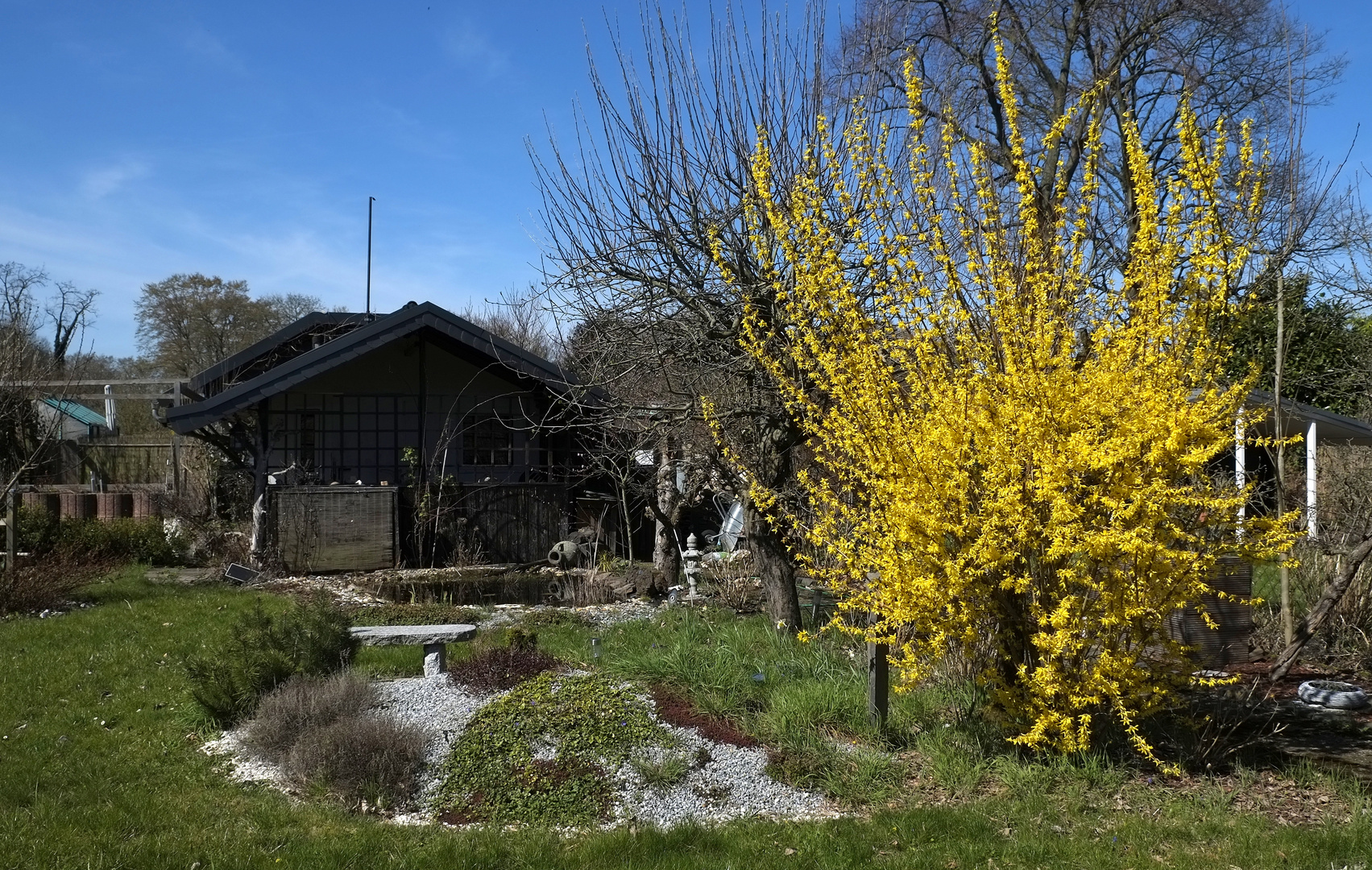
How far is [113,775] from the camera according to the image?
5594 millimetres

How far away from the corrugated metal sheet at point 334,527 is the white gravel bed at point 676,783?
7.64 metres

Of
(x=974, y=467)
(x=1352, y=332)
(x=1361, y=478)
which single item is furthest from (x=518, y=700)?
(x=1352, y=332)

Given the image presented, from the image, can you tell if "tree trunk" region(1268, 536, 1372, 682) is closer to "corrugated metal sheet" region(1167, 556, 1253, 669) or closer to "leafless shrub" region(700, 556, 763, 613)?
"corrugated metal sheet" region(1167, 556, 1253, 669)

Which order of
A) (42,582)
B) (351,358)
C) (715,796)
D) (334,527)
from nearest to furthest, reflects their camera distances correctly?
(715,796) < (42,582) < (334,527) < (351,358)

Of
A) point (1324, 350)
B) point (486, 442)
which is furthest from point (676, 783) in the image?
point (1324, 350)

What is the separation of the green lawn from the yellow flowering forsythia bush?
38 centimetres

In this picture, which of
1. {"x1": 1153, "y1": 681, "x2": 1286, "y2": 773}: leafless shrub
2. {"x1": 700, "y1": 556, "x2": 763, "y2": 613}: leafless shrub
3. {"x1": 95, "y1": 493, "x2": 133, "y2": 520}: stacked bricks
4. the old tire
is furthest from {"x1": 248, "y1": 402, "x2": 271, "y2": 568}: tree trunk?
the old tire

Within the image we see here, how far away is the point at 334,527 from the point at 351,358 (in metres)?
2.35

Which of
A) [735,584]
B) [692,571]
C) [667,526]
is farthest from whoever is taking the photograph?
[667,526]

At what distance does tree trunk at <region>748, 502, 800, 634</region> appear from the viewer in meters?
8.30

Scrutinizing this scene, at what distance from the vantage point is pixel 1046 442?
185 inches

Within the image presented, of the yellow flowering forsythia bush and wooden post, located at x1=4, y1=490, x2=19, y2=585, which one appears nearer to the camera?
the yellow flowering forsythia bush

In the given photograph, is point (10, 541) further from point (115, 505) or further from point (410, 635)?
point (410, 635)

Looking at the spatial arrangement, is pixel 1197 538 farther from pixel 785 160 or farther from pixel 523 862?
pixel 785 160
